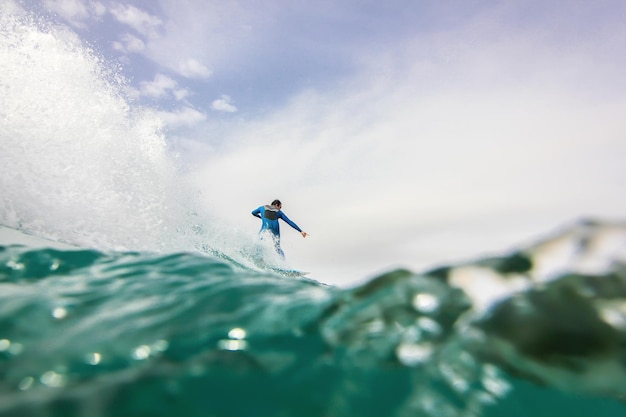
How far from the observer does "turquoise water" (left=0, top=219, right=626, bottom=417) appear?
2.48 metres

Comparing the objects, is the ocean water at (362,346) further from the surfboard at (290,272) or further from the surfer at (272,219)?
the surfer at (272,219)

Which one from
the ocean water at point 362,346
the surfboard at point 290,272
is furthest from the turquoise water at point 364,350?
the surfboard at point 290,272

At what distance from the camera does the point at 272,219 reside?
14406mm

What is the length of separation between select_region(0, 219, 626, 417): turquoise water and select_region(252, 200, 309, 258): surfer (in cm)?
1105

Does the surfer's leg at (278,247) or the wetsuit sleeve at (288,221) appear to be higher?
the wetsuit sleeve at (288,221)

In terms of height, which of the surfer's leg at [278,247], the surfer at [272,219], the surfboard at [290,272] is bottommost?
the surfboard at [290,272]

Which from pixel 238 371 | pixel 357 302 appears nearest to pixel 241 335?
pixel 238 371

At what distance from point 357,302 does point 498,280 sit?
0.95 meters

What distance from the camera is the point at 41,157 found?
10.9m

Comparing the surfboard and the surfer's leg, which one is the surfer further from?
the surfboard

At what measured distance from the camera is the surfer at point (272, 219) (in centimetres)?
1432

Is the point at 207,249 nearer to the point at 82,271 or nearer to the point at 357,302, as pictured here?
the point at 82,271

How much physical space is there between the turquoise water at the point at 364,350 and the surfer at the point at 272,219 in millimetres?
11054

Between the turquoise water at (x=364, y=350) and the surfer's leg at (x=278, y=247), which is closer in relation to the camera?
the turquoise water at (x=364, y=350)
